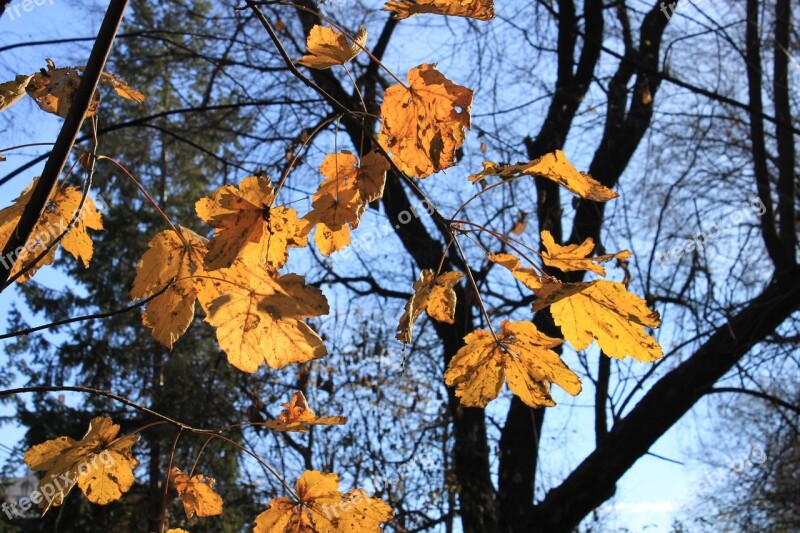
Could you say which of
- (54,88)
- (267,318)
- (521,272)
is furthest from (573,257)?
(54,88)

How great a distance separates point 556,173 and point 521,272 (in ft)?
0.35

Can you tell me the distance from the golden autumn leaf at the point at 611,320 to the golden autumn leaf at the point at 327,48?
32 centimetres

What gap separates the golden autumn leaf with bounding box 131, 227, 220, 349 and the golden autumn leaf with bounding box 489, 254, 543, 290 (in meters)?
0.30

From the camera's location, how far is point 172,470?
847 millimetres

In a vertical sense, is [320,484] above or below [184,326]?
below

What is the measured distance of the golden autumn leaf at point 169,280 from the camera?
769mm

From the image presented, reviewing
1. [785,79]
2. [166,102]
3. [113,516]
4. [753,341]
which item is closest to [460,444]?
[753,341]

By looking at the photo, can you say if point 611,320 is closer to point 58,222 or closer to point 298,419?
point 298,419

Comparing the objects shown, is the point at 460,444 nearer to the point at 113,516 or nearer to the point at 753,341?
the point at 753,341

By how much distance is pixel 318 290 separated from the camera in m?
0.67

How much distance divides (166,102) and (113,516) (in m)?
6.24

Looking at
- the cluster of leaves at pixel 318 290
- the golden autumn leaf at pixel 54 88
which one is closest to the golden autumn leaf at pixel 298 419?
the cluster of leaves at pixel 318 290

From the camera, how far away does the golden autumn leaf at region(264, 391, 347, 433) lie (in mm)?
722

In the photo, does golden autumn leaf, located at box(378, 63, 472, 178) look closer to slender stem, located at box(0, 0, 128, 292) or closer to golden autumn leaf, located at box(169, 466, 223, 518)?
slender stem, located at box(0, 0, 128, 292)
